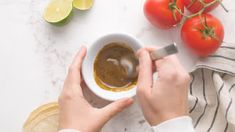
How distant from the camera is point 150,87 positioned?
2.49ft

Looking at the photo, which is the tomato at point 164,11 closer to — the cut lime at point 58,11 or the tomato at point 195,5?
the tomato at point 195,5

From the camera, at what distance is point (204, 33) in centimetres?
88

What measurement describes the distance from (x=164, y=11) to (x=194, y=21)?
6 cm

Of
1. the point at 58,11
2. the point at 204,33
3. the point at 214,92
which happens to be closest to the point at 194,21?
the point at 204,33

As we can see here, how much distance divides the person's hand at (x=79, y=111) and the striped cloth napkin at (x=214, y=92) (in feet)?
0.58

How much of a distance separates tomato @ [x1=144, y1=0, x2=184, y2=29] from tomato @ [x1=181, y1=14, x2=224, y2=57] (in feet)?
0.10

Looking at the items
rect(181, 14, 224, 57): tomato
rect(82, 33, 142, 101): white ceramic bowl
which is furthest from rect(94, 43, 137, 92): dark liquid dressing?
rect(181, 14, 224, 57): tomato

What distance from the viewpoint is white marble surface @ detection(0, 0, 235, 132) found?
3.10 feet

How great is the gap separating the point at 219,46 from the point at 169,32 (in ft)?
0.38

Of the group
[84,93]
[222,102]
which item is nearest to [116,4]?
[84,93]

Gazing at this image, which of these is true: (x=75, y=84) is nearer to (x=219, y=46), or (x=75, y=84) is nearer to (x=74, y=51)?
(x=74, y=51)

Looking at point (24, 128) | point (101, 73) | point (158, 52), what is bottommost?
point (24, 128)

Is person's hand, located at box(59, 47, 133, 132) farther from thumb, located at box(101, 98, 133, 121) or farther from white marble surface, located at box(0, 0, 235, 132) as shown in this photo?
white marble surface, located at box(0, 0, 235, 132)

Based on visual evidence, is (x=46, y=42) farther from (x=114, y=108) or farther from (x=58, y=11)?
(x=114, y=108)
